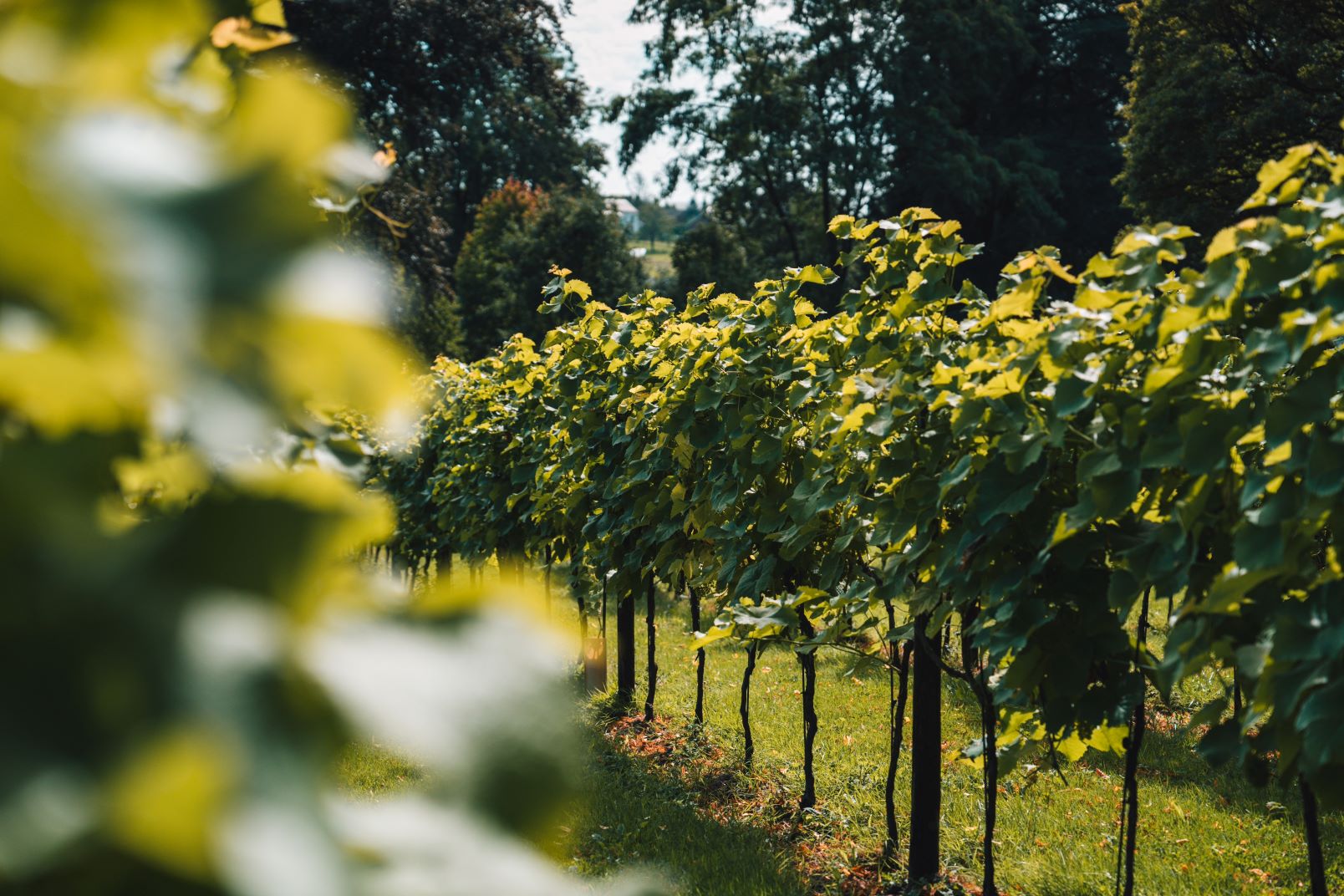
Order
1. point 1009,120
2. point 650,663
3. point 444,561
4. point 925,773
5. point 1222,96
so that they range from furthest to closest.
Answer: point 1009,120 < point 1222,96 < point 444,561 < point 650,663 < point 925,773

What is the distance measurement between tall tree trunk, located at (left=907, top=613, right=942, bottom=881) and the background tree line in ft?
50.7

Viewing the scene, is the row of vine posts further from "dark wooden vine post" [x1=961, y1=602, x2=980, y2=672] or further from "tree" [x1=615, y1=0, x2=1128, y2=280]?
"tree" [x1=615, y1=0, x2=1128, y2=280]

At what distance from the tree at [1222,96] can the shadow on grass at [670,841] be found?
1741 cm

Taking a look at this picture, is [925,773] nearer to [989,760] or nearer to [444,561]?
[989,760]

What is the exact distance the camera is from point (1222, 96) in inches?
764

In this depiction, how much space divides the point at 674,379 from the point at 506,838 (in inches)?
212

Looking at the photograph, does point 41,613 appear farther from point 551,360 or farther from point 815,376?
point 551,360

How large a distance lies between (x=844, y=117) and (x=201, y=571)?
32.5 meters

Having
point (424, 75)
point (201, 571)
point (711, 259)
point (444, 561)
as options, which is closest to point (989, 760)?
point (201, 571)

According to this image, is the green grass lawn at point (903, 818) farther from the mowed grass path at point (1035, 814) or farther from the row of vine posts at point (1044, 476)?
the row of vine posts at point (1044, 476)

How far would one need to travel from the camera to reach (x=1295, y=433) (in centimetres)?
206

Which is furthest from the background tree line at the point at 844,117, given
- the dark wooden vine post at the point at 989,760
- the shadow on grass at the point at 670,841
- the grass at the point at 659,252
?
the dark wooden vine post at the point at 989,760

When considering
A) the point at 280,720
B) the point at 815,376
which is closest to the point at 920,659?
the point at 815,376

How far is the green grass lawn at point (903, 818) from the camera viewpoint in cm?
498
